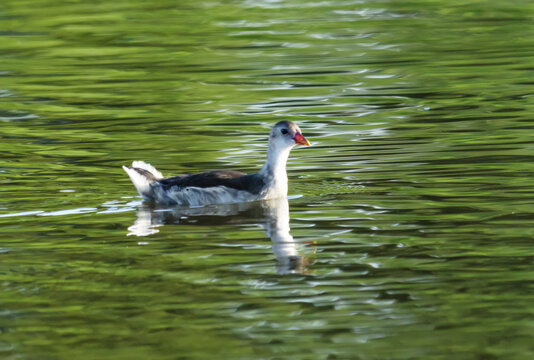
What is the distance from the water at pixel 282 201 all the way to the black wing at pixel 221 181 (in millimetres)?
310

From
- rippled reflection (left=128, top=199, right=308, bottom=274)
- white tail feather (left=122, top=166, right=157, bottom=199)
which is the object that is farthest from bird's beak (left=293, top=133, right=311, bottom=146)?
white tail feather (left=122, top=166, right=157, bottom=199)

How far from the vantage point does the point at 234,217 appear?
12.8 meters

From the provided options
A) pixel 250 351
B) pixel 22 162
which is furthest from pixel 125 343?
pixel 22 162

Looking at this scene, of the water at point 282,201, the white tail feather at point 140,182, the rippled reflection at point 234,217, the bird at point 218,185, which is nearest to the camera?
the water at point 282,201

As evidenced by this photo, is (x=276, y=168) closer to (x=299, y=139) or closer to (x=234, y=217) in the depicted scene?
(x=299, y=139)

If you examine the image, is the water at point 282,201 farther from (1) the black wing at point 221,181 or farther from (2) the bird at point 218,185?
(1) the black wing at point 221,181

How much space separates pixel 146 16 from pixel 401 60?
10055 mm

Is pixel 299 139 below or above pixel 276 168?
above

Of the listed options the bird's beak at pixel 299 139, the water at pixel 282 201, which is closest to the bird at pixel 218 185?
the bird's beak at pixel 299 139

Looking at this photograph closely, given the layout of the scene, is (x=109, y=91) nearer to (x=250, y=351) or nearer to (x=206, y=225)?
(x=206, y=225)

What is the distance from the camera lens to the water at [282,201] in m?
8.70

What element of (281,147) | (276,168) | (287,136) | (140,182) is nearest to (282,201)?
(276,168)

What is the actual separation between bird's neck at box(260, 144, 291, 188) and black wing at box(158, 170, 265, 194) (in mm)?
105

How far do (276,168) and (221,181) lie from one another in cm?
68
